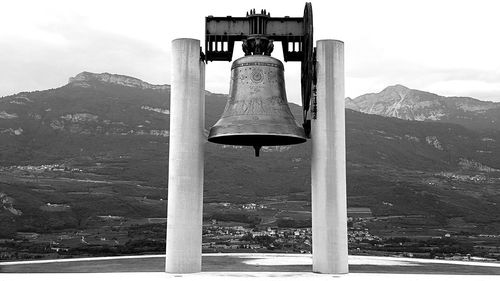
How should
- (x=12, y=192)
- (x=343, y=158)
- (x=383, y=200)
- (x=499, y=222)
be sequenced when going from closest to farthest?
(x=343, y=158) < (x=12, y=192) < (x=499, y=222) < (x=383, y=200)

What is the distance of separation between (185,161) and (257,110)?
9.63 ft

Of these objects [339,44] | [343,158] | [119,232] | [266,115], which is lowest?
[119,232]

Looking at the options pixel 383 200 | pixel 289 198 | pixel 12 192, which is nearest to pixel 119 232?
pixel 12 192

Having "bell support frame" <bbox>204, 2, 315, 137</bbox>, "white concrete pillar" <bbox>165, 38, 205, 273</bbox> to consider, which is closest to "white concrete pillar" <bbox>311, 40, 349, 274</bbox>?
"bell support frame" <bbox>204, 2, 315, 137</bbox>

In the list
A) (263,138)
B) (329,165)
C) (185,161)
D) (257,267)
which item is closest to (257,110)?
(263,138)

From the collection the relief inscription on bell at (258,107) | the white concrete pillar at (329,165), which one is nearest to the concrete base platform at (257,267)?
the white concrete pillar at (329,165)

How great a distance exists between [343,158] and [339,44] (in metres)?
3.86

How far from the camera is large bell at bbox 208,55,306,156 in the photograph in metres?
18.1

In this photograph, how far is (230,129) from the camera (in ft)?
59.8

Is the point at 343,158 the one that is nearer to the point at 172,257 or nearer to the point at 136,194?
the point at 172,257

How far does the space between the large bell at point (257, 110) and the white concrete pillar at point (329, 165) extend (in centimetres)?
102

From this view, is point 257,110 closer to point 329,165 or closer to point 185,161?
point 185,161

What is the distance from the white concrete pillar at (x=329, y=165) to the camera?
1909 centimetres

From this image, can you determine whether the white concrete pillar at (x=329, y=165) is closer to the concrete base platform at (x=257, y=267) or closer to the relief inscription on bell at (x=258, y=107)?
the concrete base platform at (x=257, y=267)
